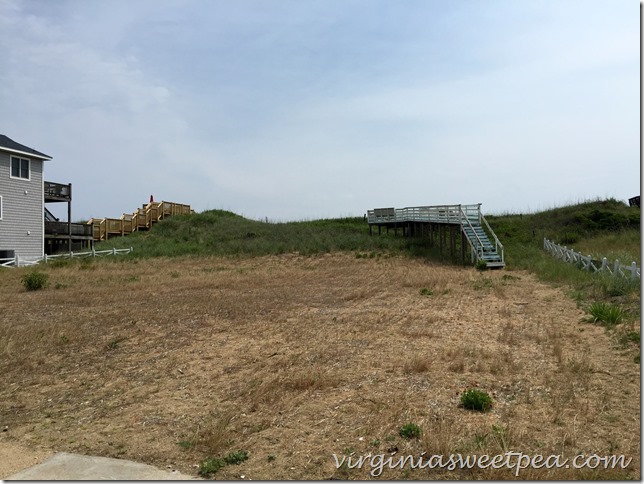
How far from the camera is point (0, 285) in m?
22.2

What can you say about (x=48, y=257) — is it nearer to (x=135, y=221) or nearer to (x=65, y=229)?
(x=65, y=229)

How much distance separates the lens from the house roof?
2961cm

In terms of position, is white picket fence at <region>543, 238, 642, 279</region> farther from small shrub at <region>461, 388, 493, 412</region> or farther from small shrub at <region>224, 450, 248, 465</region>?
small shrub at <region>224, 450, 248, 465</region>

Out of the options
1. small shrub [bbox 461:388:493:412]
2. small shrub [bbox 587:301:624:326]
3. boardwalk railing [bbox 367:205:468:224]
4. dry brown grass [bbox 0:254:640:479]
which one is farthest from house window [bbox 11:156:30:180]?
small shrub [bbox 461:388:493:412]

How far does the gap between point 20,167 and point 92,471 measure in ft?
98.4

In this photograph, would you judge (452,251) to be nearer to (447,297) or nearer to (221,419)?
(447,297)

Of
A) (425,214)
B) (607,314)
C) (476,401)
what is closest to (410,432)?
(476,401)

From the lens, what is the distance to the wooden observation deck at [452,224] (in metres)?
26.6

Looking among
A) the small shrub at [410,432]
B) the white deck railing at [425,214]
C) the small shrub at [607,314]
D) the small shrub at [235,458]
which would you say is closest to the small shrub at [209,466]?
the small shrub at [235,458]

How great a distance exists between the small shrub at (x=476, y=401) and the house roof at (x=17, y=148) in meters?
29.7

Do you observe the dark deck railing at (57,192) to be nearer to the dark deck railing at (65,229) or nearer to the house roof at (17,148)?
the dark deck railing at (65,229)

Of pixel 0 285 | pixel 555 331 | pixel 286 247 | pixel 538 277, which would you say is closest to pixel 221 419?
pixel 555 331

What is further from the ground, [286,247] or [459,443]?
[286,247]

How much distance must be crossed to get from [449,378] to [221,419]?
3.22 m
